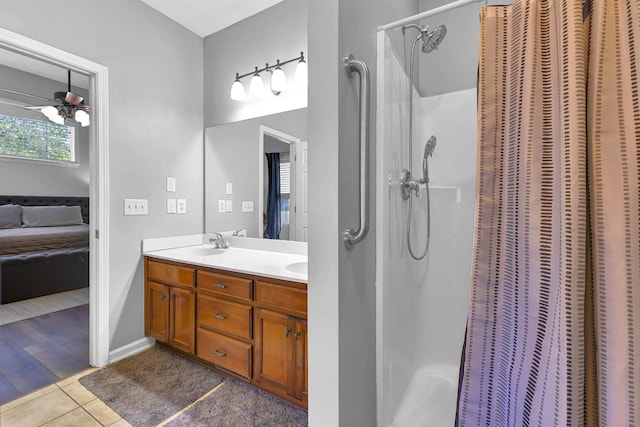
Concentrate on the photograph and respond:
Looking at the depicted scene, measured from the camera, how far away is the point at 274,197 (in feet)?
7.43

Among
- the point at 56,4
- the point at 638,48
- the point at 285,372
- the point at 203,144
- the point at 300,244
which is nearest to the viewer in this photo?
the point at 638,48

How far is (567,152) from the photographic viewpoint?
2.28ft

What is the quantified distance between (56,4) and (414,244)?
8.62 ft

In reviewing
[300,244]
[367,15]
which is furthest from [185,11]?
[300,244]

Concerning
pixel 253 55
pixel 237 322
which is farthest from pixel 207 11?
pixel 237 322

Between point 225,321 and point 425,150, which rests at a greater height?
point 425,150

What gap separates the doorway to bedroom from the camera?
193 cm

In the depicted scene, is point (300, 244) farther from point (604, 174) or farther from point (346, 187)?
point (604, 174)

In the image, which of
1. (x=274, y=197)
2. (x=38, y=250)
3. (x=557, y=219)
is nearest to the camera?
(x=557, y=219)

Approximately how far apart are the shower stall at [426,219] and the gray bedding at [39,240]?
4.30m

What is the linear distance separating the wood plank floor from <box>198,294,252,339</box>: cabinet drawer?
94cm

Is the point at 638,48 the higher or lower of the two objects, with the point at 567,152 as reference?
higher

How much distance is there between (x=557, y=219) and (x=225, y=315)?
167cm

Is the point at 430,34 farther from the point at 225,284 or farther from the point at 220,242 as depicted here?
the point at 220,242
